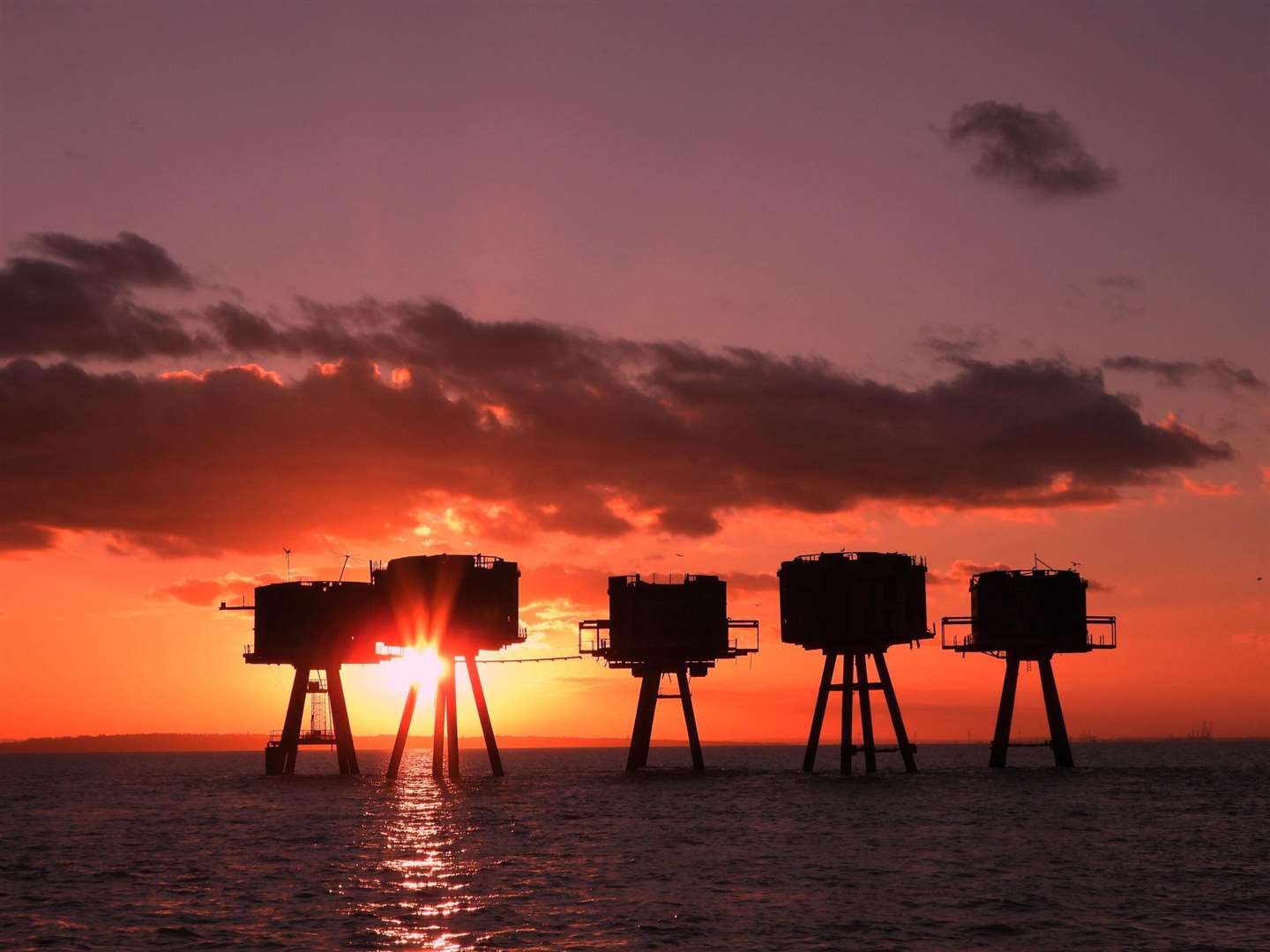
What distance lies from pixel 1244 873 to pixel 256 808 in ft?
172

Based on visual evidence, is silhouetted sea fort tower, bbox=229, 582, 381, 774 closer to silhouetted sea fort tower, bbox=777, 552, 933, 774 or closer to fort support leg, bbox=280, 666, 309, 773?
fort support leg, bbox=280, 666, 309, 773

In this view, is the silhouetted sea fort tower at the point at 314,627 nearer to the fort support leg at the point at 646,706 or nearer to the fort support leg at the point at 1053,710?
the fort support leg at the point at 646,706

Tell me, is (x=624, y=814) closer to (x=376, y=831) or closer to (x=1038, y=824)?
(x=376, y=831)

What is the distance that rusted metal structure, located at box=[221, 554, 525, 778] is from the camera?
9194 centimetres

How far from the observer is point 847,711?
93.9 meters

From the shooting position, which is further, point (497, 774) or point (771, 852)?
point (497, 774)

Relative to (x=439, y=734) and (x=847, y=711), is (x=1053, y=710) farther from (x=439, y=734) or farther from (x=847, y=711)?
(x=439, y=734)

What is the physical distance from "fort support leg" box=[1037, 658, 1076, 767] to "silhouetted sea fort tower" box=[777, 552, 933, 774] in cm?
1052

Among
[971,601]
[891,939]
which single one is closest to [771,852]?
[891,939]

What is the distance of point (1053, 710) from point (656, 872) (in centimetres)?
5671

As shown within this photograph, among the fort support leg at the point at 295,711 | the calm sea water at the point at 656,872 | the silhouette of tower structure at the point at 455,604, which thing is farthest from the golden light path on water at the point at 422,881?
the fort support leg at the point at 295,711

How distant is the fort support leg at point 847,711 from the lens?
9112cm

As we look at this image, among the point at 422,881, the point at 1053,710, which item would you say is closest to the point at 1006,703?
the point at 1053,710

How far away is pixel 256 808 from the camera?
276 feet
